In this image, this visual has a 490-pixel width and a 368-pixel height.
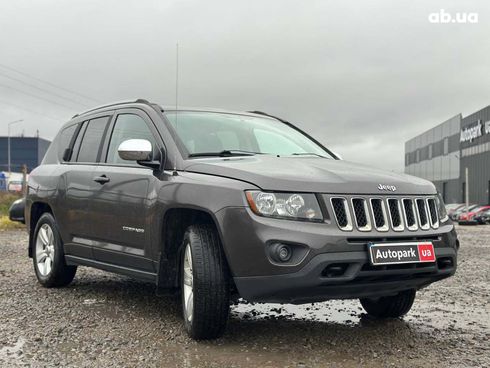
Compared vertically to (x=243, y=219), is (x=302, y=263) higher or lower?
lower

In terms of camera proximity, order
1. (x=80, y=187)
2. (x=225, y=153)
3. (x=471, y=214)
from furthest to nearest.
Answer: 1. (x=471, y=214)
2. (x=80, y=187)
3. (x=225, y=153)

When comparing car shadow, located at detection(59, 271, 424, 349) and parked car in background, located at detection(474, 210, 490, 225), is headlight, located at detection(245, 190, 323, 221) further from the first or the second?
parked car in background, located at detection(474, 210, 490, 225)

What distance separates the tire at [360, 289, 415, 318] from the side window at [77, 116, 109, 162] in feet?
9.35

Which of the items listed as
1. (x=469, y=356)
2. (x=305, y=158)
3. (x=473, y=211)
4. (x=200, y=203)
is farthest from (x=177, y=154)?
(x=473, y=211)

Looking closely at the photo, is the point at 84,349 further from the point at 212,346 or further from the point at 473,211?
the point at 473,211

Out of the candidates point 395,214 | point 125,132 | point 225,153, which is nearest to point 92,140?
point 125,132

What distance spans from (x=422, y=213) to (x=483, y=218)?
28.5 m

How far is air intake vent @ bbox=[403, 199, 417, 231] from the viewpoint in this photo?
3930mm

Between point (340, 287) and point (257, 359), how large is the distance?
69cm

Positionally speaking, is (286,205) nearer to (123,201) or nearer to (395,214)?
(395,214)

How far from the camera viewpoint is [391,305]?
15.7ft

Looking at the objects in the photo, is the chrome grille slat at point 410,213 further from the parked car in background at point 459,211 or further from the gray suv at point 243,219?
the parked car in background at point 459,211

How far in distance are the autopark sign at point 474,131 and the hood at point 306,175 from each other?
179 ft

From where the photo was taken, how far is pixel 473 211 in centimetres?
3198
